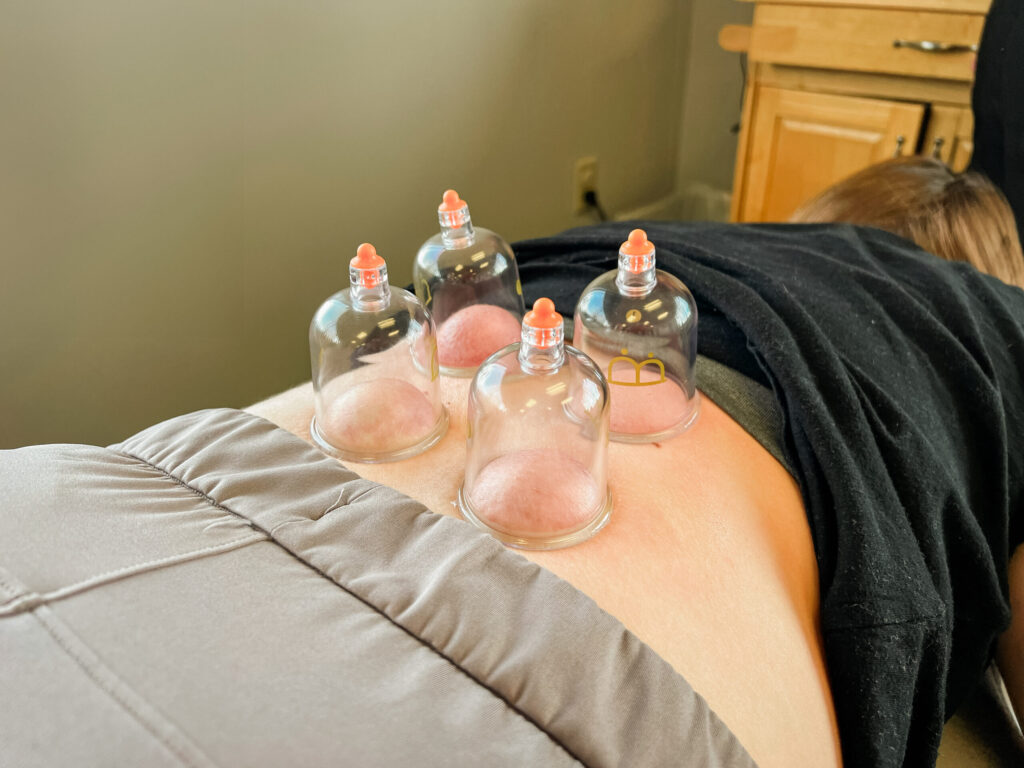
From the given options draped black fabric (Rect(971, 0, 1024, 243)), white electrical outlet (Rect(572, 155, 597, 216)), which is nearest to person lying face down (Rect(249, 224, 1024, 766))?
draped black fabric (Rect(971, 0, 1024, 243))

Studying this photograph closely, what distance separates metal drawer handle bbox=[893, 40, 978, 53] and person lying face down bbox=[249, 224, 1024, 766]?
95cm

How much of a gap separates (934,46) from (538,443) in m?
1.59

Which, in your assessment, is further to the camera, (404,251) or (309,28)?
(404,251)

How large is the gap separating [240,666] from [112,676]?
0.07m

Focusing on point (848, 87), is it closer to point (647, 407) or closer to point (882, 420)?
point (882, 420)

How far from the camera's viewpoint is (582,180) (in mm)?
2479

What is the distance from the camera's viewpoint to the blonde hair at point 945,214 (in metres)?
1.27

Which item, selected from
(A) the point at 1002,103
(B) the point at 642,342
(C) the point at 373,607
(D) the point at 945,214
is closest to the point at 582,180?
(A) the point at 1002,103

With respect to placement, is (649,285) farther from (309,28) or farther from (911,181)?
(309,28)

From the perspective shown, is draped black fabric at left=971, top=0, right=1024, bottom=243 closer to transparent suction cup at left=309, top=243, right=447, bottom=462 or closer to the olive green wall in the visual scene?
the olive green wall

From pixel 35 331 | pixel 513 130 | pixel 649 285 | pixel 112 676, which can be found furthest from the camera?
pixel 513 130

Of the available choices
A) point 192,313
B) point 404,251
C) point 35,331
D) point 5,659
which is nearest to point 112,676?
point 5,659

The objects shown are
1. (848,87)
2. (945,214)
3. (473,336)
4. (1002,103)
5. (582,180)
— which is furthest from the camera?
(582,180)

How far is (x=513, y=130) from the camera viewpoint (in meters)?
2.19
